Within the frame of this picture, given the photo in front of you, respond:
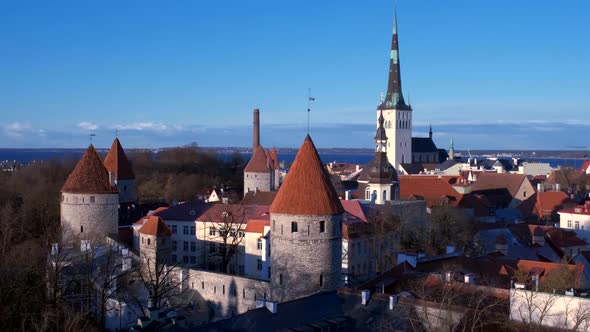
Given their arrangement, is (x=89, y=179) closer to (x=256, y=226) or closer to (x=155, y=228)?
(x=155, y=228)

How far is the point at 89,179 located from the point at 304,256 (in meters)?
17.4

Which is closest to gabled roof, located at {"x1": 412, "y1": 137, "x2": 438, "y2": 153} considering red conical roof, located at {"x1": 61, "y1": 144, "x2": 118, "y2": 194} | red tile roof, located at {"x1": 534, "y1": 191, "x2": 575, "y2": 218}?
red tile roof, located at {"x1": 534, "y1": 191, "x2": 575, "y2": 218}

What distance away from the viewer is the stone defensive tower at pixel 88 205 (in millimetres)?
37031

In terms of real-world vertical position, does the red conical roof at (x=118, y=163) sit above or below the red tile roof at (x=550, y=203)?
above

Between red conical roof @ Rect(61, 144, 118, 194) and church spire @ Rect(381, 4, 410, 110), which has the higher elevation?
church spire @ Rect(381, 4, 410, 110)

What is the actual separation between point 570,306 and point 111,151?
3482 cm

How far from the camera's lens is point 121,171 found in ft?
157

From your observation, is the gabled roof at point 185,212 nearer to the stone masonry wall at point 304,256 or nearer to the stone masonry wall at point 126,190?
Answer: the stone masonry wall at point 126,190

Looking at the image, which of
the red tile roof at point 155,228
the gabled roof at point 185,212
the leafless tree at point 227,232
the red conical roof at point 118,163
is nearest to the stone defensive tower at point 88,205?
the red tile roof at point 155,228

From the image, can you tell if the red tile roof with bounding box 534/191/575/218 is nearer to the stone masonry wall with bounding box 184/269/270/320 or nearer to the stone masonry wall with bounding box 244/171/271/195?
the stone masonry wall with bounding box 244/171/271/195

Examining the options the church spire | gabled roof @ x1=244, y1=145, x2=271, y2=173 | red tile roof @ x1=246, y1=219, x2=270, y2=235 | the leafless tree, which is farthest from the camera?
the church spire

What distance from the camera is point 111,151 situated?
4847cm

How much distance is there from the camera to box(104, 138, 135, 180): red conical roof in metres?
47.4

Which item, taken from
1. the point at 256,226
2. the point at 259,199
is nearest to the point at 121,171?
the point at 259,199
